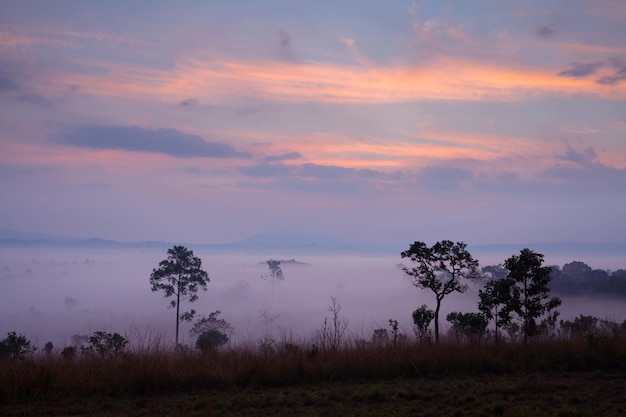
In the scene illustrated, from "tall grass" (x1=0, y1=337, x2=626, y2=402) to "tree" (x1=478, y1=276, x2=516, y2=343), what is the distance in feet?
20.0

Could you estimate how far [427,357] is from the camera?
1054cm

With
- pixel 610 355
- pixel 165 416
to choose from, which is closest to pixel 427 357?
pixel 610 355

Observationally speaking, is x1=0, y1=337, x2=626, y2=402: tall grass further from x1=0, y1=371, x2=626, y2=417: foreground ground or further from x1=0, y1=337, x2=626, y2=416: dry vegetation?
x1=0, y1=371, x2=626, y2=417: foreground ground

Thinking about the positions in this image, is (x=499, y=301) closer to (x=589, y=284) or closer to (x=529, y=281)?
(x=529, y=281)

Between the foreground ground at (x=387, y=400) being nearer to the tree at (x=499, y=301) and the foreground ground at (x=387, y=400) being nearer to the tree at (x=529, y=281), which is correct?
the tree at (x=529, y=281)

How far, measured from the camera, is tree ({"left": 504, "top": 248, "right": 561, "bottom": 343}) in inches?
670

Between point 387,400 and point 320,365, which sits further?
point 320,365

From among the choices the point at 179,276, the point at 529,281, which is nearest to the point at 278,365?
the point at 529,281

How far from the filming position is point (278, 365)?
10.0 m

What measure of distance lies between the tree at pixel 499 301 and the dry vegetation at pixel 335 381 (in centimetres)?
607

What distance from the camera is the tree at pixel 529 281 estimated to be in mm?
17016

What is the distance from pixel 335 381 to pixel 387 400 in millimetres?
1804

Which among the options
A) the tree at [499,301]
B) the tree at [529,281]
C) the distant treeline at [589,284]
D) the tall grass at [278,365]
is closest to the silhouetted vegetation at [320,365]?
the tall grass at [278,365]

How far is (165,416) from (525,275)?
46.0 ft
